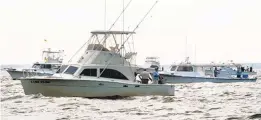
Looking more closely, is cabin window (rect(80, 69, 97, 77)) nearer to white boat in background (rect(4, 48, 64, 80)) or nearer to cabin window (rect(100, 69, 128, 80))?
cabin window (rect(100, 69, 128, 80))

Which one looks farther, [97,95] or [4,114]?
[97,95]

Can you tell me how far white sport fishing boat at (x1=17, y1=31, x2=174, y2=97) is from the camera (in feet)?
87.3

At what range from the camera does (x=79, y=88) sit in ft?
87.2

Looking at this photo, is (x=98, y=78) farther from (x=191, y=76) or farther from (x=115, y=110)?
(x=191, y=76)

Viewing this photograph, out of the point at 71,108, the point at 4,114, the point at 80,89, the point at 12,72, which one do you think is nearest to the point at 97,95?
the point at 80,89

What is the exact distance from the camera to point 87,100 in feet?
84.8

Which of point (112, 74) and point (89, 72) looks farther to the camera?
point (112, 74)

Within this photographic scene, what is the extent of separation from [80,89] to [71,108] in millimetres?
4282

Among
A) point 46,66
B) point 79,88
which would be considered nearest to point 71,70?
point 79,88

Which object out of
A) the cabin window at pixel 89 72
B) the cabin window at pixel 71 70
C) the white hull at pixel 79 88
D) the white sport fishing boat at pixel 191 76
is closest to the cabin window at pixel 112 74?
the cabin window at pixel 89 72

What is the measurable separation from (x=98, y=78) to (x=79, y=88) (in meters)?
1.71

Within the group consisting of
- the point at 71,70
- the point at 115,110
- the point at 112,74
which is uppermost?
the point at 71,70

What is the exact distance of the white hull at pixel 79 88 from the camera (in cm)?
2653

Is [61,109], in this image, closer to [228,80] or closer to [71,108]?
[71,108]
